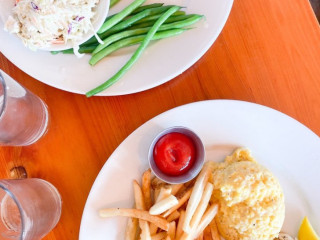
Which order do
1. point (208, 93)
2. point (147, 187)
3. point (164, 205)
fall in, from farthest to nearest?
1. point (208, 93)
2. point (147, 187)
3. point (164, 205)

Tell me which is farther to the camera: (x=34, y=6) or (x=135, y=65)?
(x=135, y=65)

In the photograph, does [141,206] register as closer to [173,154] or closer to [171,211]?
[171,211]

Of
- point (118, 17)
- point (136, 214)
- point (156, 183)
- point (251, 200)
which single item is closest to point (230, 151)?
point (251, 200)

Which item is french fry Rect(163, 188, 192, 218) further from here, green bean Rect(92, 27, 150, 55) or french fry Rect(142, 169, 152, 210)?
green bean Rect(92, 27, 150, 55)

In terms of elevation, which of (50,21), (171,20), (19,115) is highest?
(50,21)

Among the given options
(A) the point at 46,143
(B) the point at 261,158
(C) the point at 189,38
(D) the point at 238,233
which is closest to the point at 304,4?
(C) the point at 189,38

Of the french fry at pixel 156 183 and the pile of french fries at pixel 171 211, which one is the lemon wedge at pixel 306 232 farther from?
the french fry at pixel 156 183

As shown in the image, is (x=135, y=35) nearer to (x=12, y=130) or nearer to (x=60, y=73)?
(x=60, y=73)

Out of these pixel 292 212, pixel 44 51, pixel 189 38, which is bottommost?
pixel 292 212
